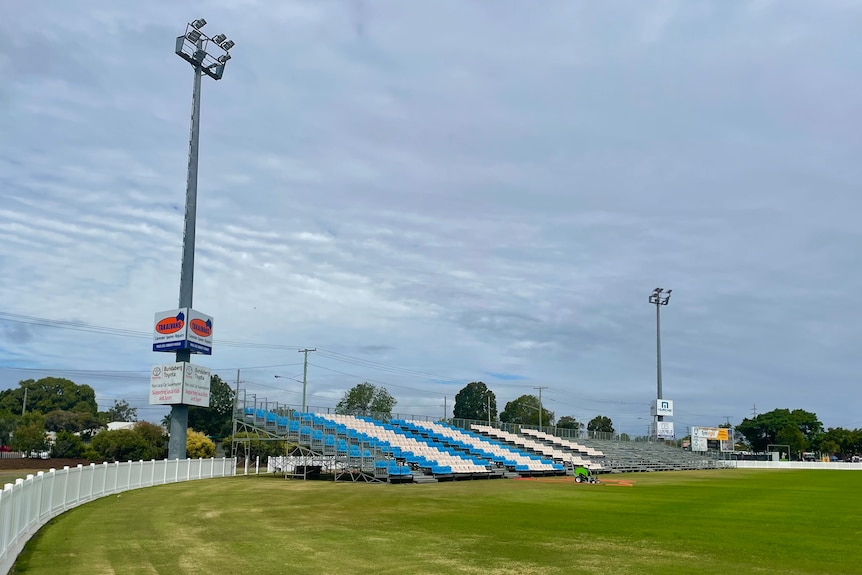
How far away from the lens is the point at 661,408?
77688 millimetres

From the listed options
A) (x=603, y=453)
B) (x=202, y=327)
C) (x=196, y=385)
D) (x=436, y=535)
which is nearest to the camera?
(x=436, y=535)

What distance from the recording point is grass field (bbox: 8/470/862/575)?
1221cm

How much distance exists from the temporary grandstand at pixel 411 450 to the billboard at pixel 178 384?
3.69 m

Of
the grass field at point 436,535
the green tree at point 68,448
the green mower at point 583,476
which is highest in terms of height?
the grass field at point 436,535

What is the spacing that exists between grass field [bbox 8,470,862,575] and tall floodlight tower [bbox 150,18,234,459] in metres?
12.8

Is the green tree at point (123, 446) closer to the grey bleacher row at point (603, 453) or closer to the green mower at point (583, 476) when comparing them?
the grey bleacher row at point (603, 453)

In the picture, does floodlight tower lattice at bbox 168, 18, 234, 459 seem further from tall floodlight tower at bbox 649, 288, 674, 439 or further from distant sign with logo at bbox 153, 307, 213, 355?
tall floodlight tower at bbox 649, 288, 674, 439

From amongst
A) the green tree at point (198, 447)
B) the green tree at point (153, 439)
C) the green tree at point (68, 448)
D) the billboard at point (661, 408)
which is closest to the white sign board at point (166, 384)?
the green tree at point (153, 439)

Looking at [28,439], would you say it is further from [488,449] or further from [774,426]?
[774,426]

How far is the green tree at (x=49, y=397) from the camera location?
114m

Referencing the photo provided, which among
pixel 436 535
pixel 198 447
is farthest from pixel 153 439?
pixel 436 535

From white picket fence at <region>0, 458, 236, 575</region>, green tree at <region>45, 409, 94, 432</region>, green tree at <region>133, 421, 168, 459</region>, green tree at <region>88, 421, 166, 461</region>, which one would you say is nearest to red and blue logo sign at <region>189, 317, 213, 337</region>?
white picket fence at <region>0, 458, 236, 575</region>

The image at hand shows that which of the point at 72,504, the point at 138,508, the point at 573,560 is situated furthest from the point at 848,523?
the point at 72,504

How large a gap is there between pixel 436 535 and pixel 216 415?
90.3 meters
